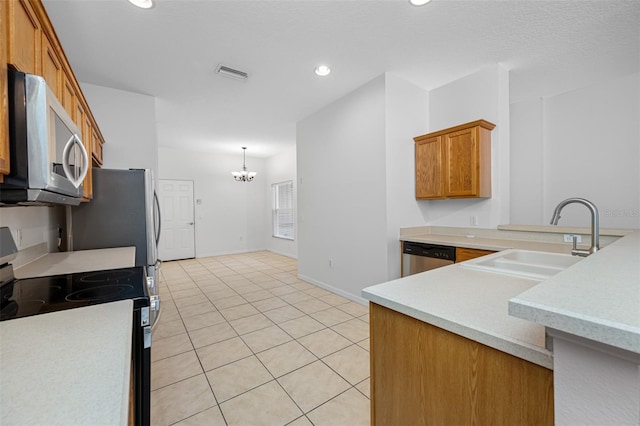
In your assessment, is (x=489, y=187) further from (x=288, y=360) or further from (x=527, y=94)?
(x=288, y=360)

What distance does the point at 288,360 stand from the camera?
220cm

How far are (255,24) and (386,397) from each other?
2.71 metres

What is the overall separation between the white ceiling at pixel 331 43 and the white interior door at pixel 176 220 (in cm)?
328

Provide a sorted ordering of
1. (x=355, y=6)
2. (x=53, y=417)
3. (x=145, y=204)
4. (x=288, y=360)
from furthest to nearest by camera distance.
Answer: (x=145, y=204), (x=288, y=360), (x=355, y=6), (x=53, y=417)

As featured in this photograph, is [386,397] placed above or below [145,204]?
below

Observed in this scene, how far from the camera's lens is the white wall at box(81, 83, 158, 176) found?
3283mm

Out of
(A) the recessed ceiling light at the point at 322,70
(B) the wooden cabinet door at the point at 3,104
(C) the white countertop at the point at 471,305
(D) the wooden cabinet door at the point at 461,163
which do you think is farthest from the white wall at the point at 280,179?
(B) the wooden cabinet door at the point at 3,104

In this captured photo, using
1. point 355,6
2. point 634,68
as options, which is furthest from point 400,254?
point 634,68

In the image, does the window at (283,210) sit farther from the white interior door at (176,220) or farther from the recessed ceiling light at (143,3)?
the recessed ceiling light at (143,3)

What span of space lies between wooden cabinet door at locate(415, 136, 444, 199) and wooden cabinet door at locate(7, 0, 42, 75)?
327 cm

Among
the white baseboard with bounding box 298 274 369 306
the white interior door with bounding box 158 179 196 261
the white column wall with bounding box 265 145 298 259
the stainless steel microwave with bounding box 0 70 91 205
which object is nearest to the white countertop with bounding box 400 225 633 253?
the white baseboard with bounding box 298 274 369 306

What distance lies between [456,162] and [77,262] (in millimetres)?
3533

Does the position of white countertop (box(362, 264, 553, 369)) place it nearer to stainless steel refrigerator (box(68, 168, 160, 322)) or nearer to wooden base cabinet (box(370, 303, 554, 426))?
wooden base cabinet (box(370, 303, 554, 426))

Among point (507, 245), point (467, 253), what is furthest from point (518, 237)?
point (467, 253)
